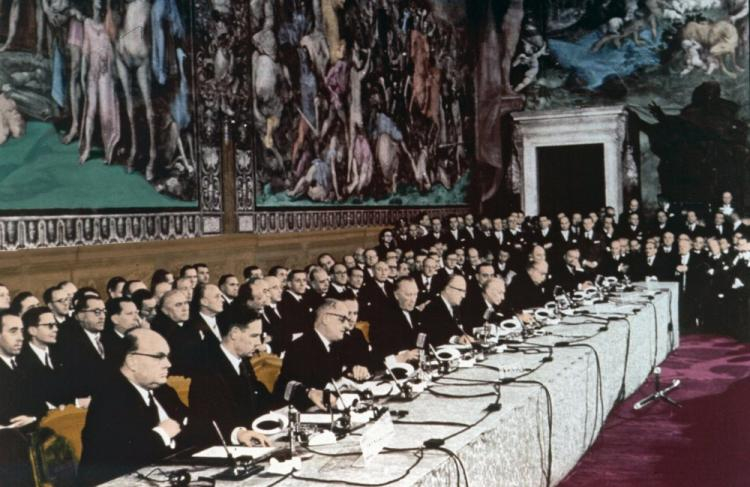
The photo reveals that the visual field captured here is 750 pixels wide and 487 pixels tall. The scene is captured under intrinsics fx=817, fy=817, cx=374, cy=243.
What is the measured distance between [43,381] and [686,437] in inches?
169

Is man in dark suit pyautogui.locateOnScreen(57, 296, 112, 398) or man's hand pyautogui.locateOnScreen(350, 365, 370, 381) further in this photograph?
man's hand pyautogui.locateOnScreen(350, 365, 370, 381)

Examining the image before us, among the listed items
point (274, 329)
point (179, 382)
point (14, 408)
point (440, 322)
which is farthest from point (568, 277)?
point (14, 408)

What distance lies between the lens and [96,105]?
253 inches

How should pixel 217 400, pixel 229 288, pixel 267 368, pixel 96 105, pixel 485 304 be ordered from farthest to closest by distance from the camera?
pixel 485 304 < pixel 229 288 < pixel 96 105 < pixel 267 368 < pixel 217 400

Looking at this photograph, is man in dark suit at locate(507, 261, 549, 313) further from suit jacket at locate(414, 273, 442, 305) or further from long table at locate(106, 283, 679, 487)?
long table at locate(106, 283, 679, 487)

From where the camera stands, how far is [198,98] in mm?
7824

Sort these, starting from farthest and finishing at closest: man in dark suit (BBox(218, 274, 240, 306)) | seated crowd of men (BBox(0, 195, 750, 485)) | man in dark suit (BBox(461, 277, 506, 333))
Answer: man in dark suit (BBox(461, 277, 506, 333)) → man in dark suit (BBox(218, 274, 240, 306)) → seated crowd of men (BBox(0, 195, 750, 485))

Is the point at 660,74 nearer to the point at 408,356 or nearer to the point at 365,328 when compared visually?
the point at 365,328

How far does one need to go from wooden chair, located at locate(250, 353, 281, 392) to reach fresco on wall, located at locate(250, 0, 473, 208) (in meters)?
3.42

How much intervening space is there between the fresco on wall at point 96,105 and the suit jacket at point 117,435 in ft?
8.03

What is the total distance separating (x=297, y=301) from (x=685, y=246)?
4.96 meters

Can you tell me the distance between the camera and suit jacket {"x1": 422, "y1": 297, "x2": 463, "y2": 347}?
6.65m

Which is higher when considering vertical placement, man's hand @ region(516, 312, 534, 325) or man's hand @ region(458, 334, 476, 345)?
man's hand @ region(516, 312, 534, 325)

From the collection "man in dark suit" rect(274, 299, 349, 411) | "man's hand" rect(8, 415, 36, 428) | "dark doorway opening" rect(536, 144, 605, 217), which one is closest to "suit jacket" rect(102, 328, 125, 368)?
"man's hand" rect(8, 415, 36, 428)
